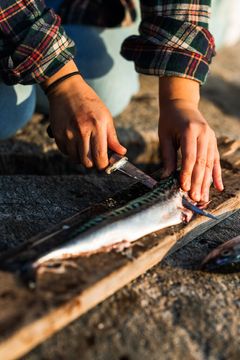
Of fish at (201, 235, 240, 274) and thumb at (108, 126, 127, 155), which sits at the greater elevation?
thumb at (108, 126, 127, 155)

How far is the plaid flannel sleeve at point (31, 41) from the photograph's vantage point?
248 centimetres

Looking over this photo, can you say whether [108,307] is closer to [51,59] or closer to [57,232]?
[57,232]

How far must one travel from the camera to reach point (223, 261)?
7.36 feet

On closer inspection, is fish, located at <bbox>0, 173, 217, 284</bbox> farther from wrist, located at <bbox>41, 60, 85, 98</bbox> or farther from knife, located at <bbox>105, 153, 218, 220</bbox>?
wrist, located at <bbox>41, 60, 85, 98</bbox>

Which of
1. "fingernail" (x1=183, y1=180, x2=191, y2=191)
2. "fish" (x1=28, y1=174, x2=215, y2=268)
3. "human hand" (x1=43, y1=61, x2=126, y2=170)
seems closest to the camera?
"fish" (x1=28, y1=174, x2=215, y2=268)

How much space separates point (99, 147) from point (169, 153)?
0.48 m

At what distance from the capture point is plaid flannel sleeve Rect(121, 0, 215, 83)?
9.07 feet

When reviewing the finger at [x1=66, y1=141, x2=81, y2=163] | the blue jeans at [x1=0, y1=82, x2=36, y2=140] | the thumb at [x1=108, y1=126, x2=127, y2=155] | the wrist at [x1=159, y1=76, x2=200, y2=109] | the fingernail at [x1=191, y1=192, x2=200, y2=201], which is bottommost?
the blue jeans at [x1=0, y1=82, x2=36, y2=140]

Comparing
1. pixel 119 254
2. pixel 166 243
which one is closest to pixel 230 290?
pixel 166 243

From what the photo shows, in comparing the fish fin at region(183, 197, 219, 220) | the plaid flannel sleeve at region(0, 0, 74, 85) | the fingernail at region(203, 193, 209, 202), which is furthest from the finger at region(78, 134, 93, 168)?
the fingernail at region(203, 193, 209, 202)

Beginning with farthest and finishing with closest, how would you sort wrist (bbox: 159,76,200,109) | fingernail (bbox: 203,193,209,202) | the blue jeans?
the blue jeans, wrist (bbox: 159,76,200,109), fingernail (bbox: 203,193,209,202)

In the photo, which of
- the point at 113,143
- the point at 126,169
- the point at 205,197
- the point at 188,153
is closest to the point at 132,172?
the point at 126,169

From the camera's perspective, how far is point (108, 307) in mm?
1983

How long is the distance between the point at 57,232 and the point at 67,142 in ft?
1.82
